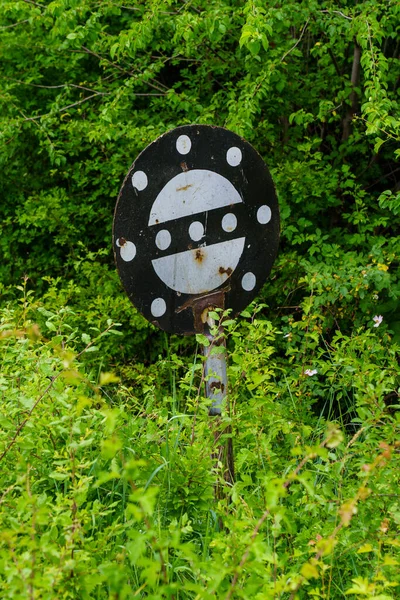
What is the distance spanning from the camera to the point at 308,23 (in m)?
4.75

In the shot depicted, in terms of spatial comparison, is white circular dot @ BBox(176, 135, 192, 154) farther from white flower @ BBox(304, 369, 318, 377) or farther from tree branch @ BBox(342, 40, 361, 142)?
tree branch @ BBox(342, 40, 361, 142)

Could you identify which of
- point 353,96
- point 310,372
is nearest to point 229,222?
point 310,372

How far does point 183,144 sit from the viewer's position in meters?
2.66

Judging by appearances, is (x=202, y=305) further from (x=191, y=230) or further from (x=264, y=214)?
(x=264, y=214)

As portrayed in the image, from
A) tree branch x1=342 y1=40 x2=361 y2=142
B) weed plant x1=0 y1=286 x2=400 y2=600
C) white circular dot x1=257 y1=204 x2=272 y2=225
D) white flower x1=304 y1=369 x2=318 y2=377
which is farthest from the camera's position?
tree branch x1=342 y1=40 x2=361 y2=142

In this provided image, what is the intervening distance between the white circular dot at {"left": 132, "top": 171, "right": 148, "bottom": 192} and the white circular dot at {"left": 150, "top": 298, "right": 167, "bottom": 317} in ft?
1.27

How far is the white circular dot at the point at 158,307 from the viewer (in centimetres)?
268

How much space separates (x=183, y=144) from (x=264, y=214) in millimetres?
398

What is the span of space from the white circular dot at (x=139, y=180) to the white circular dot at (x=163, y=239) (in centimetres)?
16

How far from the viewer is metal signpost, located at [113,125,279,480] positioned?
2.64 metres

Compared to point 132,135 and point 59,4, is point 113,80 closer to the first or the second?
point 132,135

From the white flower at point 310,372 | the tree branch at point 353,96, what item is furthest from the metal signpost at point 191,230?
the tree branch at point 353,96

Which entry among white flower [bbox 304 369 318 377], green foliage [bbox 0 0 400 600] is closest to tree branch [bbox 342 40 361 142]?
green foliage [bbox 0 0 400 600]

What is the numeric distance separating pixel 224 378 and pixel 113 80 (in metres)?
3.55
